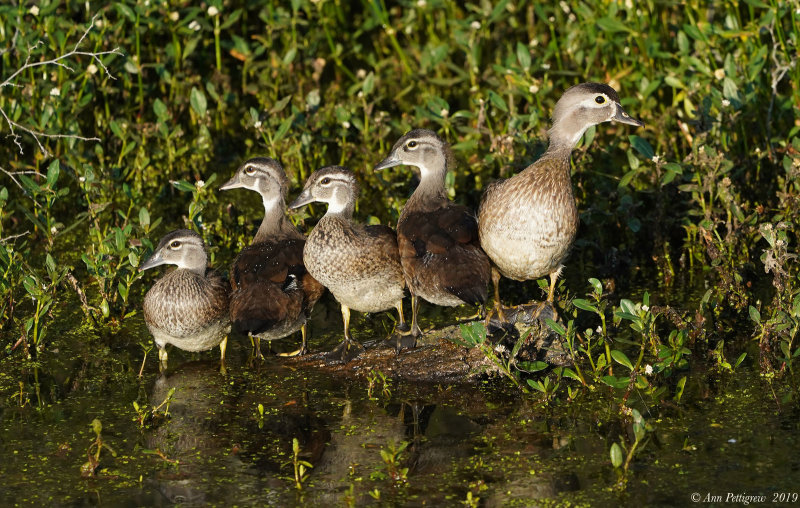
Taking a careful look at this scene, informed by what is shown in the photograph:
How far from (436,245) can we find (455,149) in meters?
2.34

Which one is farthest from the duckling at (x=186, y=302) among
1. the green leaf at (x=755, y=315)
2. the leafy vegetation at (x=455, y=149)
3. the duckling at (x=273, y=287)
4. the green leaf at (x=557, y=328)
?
the green leaf at (x=755, y=315)

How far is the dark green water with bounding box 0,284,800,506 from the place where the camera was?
5.98m

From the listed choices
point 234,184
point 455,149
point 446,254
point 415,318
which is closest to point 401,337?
point 415,318

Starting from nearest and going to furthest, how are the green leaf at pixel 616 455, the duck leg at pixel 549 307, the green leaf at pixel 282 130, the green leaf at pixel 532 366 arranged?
the green leaf at pixel 616 455
the green leaf at pixel 532 366
the duck leg at pixel 549 307
the green leaf at pixel 282 130

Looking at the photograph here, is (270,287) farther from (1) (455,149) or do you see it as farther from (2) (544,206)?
(1) (455,149)

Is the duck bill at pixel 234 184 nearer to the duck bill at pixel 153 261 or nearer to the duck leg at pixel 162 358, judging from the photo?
the duck bill at pixel 153 261

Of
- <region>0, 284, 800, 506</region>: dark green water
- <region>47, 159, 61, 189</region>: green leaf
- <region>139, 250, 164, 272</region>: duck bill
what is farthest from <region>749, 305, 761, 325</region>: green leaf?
<region>47, 159, 61, 189</region>: green leaf

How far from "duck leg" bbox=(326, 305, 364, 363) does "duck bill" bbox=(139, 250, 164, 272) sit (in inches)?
54.4

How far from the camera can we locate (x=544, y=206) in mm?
7734

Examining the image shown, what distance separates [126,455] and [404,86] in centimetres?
669

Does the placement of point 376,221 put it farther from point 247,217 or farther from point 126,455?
point 126,455

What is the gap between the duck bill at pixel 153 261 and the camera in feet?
27.5

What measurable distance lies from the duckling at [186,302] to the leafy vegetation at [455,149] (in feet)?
1.23

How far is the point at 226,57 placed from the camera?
508 inches
